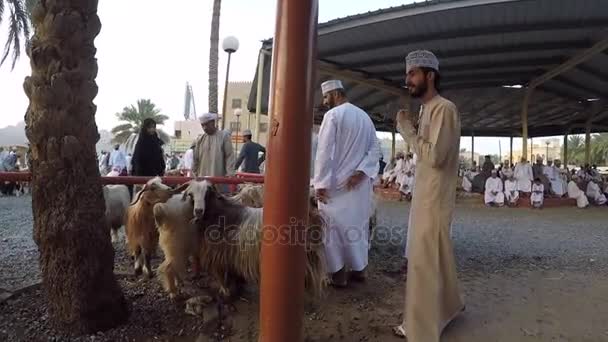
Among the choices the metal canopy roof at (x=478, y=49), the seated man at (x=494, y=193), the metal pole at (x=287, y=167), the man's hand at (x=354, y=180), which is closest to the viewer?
the metal pole at (x=287, y=167)

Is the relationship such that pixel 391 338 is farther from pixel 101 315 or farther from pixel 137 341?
pixel 101 315

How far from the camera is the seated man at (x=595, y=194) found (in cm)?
1424

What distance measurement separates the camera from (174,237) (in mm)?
3330

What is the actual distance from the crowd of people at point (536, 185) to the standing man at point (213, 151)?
1053cm

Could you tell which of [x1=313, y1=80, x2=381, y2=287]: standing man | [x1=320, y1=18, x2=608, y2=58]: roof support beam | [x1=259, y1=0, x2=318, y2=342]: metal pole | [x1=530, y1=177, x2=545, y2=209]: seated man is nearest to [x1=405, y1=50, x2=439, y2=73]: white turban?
[x1=259, y1=0, x2=318, y2=342]: metal pole

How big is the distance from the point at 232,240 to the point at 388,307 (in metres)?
1.35

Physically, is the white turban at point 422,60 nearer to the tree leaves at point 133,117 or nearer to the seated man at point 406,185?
the seated man at point 406,185

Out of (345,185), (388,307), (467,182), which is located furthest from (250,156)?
(467,182)

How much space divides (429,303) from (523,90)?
51.5 ft

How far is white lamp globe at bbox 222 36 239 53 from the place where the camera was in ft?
39.9

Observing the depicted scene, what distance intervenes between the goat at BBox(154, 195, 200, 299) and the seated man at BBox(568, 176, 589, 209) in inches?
552

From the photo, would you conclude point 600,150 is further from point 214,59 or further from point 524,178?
point 214,59

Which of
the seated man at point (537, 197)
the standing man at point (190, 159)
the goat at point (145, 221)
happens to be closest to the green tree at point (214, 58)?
the standing man at point (190, 159)

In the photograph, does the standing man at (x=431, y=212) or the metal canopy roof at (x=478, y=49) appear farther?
the metal canopy roof at (x=478, y=49)
